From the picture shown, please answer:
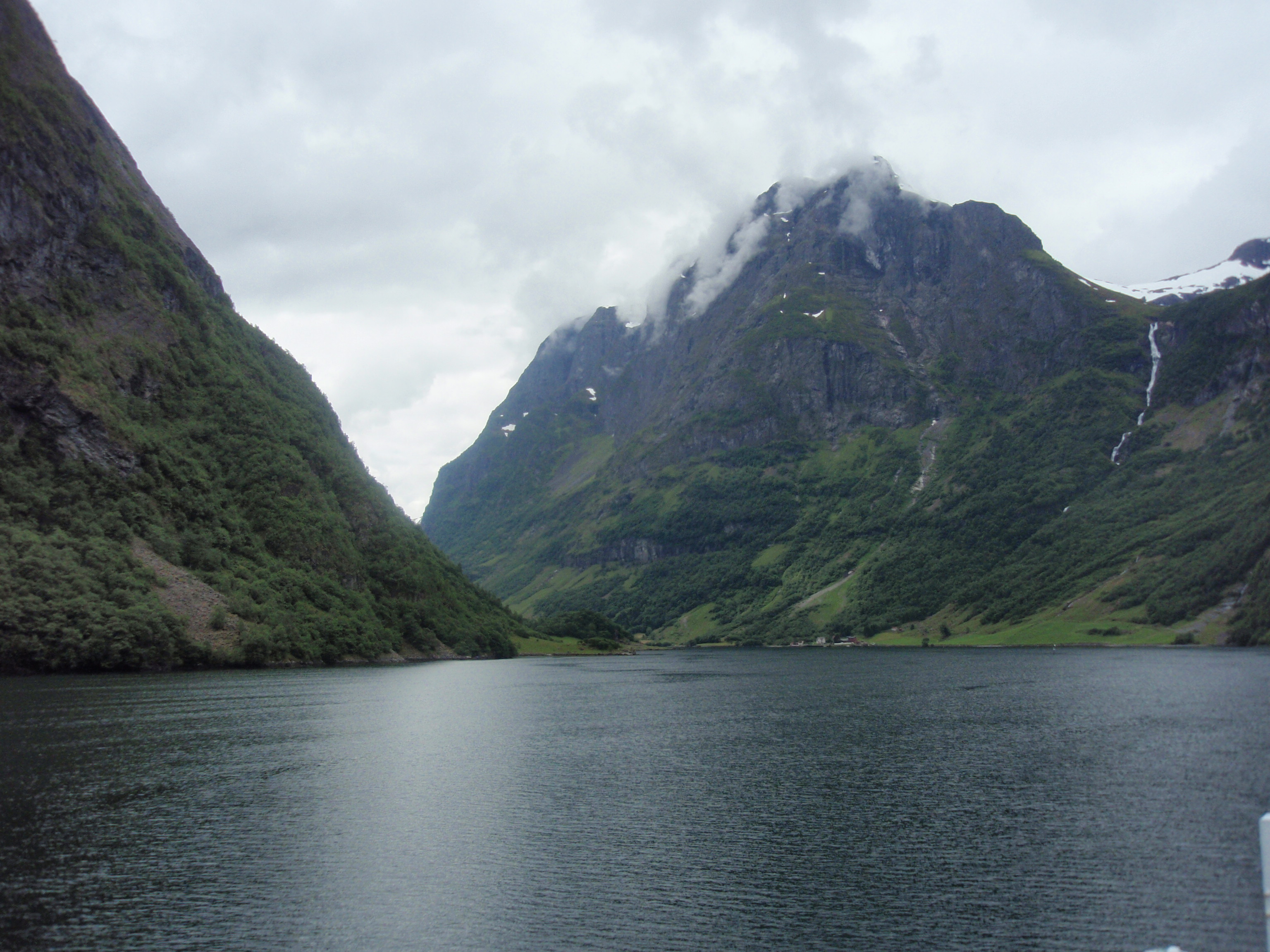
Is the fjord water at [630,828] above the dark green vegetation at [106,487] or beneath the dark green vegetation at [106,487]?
beneath

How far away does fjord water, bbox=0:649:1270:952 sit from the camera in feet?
107

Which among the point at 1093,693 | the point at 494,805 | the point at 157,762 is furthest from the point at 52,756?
the point at 1093,693

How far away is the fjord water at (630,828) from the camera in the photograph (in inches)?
1280

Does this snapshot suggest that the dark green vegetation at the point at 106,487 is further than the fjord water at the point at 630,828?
Yes

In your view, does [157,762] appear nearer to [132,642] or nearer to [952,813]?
[952,813]

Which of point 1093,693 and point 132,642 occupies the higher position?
point 132,642

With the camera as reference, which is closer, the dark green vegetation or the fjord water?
the fjord water

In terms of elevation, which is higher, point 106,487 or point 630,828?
point 106,487

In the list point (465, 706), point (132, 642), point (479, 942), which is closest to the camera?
point (479, 942)

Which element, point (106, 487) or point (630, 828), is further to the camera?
point (106, 487)

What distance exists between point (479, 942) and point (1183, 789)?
46.6m

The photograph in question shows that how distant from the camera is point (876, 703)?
10400 centimetres

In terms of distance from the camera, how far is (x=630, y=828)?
4619cm

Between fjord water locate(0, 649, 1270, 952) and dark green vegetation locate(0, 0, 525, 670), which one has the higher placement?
dark green vegetation locate(0, 0, 525, 670)
